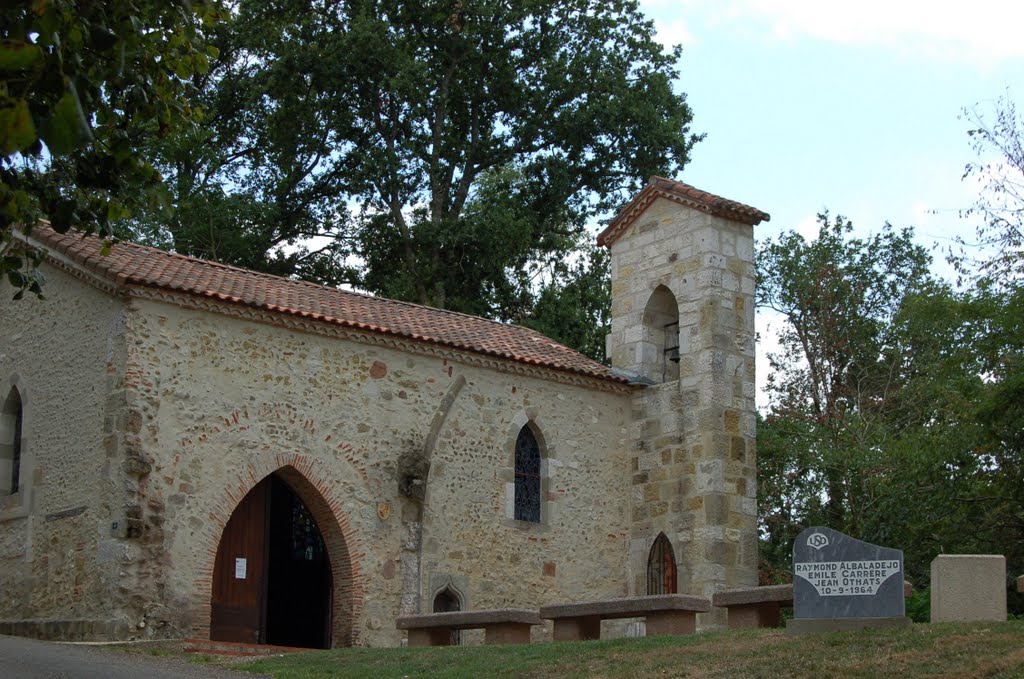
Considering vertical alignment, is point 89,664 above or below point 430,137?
below

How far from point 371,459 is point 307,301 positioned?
2.51m

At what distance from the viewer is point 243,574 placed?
18984 mm

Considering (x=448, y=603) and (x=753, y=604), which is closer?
(x=753, y=604)

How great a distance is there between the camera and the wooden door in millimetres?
18625

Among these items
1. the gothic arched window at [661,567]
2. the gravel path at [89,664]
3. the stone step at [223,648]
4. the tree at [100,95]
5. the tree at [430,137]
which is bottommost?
the stone step at [223,648]

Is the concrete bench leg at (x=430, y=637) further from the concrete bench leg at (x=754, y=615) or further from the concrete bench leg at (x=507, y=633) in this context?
the concrete bench leg at (x=754, y=615)

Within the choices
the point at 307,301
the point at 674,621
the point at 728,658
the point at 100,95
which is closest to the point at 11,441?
the point at 307,301

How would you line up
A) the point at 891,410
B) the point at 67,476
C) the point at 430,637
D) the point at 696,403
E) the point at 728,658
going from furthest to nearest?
the point at 891,410 < the point at 696,403 < the point at 67,476 < the point at 430,637 < the point at 728,658

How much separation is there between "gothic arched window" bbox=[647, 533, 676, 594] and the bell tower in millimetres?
25

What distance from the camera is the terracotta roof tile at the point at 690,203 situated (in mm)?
22219

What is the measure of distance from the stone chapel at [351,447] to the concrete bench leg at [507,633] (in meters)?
2.67

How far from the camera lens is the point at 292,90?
3316cm

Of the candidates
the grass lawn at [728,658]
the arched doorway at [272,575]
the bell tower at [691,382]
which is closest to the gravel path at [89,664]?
the grass lawn at [728,658]

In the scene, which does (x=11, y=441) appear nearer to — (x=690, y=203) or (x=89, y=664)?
(x=89, y=664)
